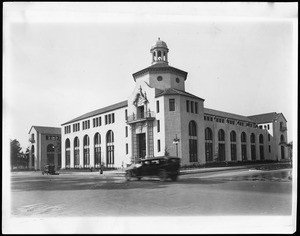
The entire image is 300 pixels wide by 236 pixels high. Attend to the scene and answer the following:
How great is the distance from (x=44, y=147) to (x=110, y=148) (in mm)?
7552

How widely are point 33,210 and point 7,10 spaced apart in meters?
5.80

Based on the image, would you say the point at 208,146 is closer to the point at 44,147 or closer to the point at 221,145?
the point at 221,145

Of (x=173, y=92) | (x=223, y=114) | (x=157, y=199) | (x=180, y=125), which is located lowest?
(x=157, y=199)

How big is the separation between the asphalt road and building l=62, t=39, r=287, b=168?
155 cm

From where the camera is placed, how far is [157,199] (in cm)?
905

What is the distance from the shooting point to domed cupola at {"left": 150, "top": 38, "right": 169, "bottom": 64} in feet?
31.6

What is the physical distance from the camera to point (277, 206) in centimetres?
877

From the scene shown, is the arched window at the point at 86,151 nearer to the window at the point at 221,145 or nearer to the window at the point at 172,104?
the window at the point at 172,104

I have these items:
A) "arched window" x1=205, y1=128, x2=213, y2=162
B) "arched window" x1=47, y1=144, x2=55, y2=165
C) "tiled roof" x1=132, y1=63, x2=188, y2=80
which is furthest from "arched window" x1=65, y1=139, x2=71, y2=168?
"arched window" x1=205, y1=128, x2=213, y2=162

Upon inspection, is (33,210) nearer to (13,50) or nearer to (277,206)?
(13,50)

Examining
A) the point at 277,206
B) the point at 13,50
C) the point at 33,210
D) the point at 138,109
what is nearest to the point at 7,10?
the point at 13,50

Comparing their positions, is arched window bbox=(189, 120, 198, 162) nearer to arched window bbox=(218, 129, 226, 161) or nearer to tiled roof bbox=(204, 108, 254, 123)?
tiled roof bbox=(204, 108, 254, 123)

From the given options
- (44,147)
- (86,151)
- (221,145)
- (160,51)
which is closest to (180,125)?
(221,145)

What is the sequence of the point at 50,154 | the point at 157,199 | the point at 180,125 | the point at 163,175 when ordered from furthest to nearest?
the point at 50,154 → the point at 180,125 → the point at 163,175 → the point at 157,199
